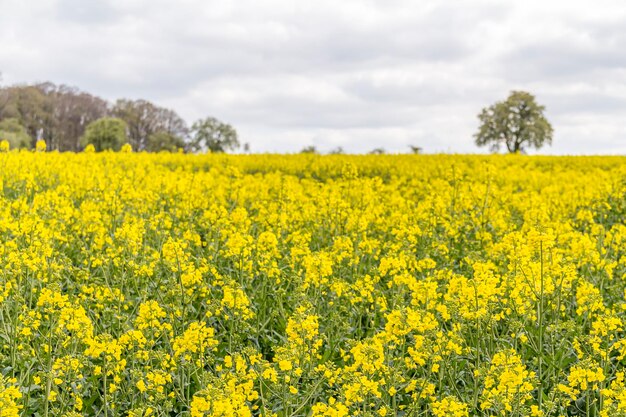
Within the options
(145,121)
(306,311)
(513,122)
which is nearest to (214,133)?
(145,121)

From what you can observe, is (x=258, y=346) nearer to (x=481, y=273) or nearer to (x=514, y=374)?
(x=481, y=273)

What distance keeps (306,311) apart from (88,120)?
9382 centimetres

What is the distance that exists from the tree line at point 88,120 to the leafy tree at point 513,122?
3293 cm

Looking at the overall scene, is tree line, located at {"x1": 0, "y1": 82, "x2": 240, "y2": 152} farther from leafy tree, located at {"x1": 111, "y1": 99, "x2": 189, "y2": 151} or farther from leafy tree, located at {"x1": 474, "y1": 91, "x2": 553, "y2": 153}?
leafy tree, located at {"x1": 474, "y1": 91, "x2": 553, "y2": 153}

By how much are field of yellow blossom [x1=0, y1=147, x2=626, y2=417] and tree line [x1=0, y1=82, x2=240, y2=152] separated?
71409 mm

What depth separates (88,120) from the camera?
304 feet

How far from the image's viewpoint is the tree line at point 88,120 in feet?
268

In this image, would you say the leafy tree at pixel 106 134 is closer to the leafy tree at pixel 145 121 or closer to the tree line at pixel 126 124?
the tree line at pixel 126 124

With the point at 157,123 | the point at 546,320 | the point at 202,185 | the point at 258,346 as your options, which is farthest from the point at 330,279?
the point at 157,123

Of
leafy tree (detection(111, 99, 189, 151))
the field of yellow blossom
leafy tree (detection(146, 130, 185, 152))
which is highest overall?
leafy tree (detection(111, 99, 189, 151))

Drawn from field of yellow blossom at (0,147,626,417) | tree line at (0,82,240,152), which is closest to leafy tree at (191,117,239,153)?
tree line at (0,82,240,152)

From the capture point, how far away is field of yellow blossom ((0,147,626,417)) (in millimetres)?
4492

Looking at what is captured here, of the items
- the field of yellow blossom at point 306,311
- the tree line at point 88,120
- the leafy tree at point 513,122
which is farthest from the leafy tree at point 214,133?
the field of yellow blossom at point 306,311

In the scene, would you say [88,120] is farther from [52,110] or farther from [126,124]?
[126,124]
